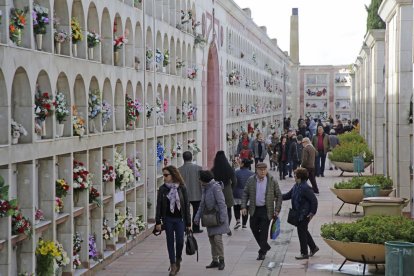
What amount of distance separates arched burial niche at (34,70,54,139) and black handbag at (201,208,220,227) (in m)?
2.95

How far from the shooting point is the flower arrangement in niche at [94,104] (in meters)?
12.9

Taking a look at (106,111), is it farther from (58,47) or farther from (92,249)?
(58,47)

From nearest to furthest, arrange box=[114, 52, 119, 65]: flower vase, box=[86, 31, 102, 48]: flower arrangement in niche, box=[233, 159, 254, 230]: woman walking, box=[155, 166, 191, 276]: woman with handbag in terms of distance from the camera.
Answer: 1. box=[155, 166, 191, 276]: woman with handbag
2. box=[86, 31, 102, 48]: flower arrangement in niche
3. box=[114, 52, 119, 65]: flower vase
4. box=[233, 159, 254, 230]: woman walking

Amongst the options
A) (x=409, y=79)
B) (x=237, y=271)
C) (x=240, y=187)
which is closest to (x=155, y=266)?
(x=237, y=271)

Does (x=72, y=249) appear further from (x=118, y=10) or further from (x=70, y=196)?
(x=118, y=10)

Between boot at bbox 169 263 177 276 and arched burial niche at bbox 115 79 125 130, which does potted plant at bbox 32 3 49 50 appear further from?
arched burial niche at bbox 115 79 125 130

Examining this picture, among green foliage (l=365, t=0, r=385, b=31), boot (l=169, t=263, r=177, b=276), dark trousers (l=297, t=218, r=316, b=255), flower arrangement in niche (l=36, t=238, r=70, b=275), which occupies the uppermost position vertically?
green foliage (l=365, t=0, r=385, b=31)

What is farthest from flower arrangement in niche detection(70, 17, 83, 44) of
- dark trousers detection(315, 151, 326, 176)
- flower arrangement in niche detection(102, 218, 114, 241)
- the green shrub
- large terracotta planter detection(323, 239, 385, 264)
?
dark trousers detection(315, 151, 326, 176)

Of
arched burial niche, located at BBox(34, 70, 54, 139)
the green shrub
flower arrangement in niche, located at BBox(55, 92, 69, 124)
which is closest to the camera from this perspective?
arched burial niche, located at BBox(34, 70, 54, 139)

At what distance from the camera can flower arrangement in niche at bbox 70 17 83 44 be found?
11938 millimetres

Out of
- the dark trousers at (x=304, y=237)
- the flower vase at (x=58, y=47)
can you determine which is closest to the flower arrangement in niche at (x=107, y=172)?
the flower vase at (x=58, y=47)

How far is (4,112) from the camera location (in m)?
9.63

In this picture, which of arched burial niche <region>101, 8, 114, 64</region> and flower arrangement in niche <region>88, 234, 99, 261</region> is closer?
flower arrangement in niche <region>88, 234, 99, 261</region>

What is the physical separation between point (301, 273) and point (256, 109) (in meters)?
31.1
